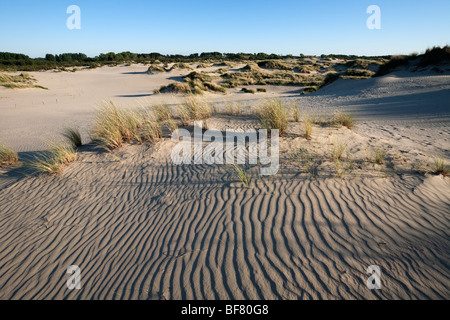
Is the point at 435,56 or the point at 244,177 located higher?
the point at 435,56

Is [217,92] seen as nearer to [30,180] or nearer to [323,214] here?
[30,180]

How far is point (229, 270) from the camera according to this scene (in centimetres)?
258

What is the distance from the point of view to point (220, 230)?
3.13 meters

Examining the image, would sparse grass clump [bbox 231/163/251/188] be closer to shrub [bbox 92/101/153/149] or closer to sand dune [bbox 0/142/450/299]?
sand dune [bbox 0/142/450/299]

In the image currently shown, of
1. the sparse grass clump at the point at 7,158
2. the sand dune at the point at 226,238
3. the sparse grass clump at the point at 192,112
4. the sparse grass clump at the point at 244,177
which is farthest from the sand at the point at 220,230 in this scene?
the sparse grass clump at the point at 192,112

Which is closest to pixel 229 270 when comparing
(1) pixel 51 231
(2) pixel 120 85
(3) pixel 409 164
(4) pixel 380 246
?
(4) pixel 380 246

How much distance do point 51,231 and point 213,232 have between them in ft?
8.41

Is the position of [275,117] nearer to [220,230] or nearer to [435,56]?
[220,230]

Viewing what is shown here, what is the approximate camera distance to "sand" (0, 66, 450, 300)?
8.03 feet

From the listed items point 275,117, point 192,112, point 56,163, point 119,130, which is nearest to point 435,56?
point 275,117

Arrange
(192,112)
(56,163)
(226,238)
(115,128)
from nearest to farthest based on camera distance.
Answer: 1. (226,238)
2. (56,163)
3. (115,128)
4. (192,112)

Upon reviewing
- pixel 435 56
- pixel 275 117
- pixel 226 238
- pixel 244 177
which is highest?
pixel 435 56

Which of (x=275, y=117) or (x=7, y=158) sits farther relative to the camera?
(x=275, y=117)

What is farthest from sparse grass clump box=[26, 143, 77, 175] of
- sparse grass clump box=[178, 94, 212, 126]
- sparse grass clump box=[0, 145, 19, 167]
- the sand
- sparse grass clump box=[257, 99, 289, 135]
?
sparse grass clump box=[257, 99, 289, 135]
